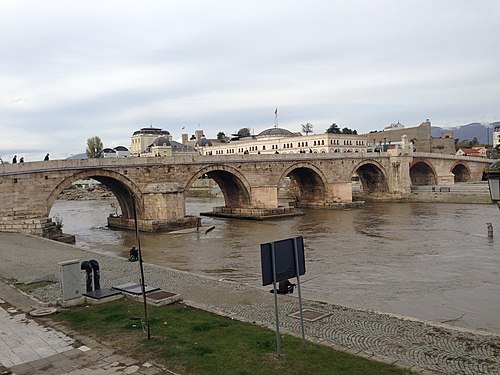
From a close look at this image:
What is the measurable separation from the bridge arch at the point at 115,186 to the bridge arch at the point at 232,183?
5.02 meters

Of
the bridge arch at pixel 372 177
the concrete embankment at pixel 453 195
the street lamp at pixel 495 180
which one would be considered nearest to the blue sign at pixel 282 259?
the street lamp at pixel 495 180

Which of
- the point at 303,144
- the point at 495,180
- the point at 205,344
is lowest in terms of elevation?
the point at 205,344

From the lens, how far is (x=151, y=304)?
834 centimetres

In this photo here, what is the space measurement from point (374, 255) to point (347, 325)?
10629mm

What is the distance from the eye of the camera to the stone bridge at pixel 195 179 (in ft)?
76.3

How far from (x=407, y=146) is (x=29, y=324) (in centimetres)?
4242

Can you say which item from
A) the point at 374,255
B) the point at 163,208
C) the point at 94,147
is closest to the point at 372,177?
the point at 163,208

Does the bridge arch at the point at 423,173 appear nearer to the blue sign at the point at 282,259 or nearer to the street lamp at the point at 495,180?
the street lamp at the point at 495,180

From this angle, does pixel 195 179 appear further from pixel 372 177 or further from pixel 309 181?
pixel 372 177

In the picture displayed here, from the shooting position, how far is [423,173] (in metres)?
52.0

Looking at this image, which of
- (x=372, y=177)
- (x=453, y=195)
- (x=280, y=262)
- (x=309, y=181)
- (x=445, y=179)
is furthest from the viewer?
(x=445, y=179)

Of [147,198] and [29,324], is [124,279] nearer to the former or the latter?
[29,324]

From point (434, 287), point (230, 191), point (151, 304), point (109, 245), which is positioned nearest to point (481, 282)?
point (434, 287)

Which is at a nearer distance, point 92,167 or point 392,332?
point 392,332
